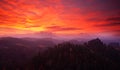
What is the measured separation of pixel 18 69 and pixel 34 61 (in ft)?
102

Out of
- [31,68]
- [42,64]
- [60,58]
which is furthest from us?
[60,58]

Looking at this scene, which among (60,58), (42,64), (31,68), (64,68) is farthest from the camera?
(60,58)

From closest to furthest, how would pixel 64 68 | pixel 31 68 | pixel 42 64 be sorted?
1. pixel 64 68
2. pixel 31 68
3. pixel 42 64

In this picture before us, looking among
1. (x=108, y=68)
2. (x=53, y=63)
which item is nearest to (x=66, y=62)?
(x=53, y=63)

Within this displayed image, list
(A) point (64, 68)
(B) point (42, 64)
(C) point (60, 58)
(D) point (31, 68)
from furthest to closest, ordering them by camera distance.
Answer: (C) point (60, 58) → (B) point (42, 64) → (D) point (31, 68) → (A) point (64, 68)

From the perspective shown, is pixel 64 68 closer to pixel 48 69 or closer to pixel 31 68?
pixel 48 69

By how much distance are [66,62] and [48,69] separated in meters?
25.1

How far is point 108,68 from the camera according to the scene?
182 m

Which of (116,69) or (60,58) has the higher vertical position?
(60,58)

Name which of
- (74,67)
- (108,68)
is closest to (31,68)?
(74,67)

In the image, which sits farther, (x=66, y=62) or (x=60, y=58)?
(x=60, y=58)

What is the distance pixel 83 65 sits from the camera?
16438 cm

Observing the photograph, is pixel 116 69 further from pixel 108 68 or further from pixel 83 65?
pixel 83 65

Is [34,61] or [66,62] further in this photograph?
[34,61]
